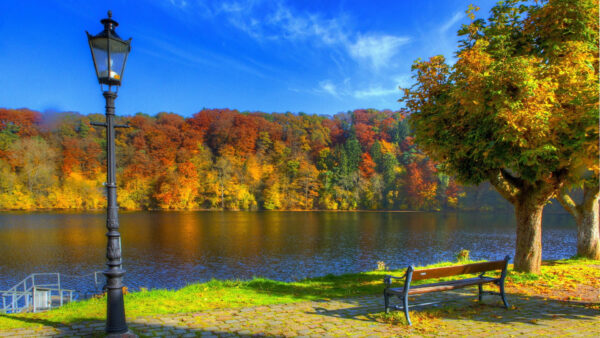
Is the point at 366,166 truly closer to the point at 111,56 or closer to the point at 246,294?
the point at 246,294

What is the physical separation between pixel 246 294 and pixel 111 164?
3953mm

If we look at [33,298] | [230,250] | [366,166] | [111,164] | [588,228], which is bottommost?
[230,250]

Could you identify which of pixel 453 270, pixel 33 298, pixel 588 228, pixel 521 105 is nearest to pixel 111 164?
pixel 453 270

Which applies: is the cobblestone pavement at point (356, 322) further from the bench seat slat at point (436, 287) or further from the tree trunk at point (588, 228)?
the tree trunk at point (588, 228)

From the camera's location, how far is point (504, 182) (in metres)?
9.73

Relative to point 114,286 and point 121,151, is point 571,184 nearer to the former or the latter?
point 114,286

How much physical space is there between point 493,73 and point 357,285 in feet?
17.5

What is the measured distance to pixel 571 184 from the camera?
8516mm

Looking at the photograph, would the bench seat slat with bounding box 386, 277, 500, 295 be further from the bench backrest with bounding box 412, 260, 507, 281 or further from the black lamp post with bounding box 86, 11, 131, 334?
the black lamp post with bounding box 86, 11, 131, 334

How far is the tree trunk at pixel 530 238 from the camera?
9039 millimetres

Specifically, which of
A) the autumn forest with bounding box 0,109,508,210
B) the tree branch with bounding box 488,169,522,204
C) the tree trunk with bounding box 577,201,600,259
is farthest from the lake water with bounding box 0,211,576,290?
the autumn forest with bounding box 0,109,508,210

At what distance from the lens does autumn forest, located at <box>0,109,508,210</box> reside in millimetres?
60000

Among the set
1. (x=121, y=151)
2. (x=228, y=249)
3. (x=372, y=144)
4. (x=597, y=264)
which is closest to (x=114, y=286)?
(x=597, y=264)

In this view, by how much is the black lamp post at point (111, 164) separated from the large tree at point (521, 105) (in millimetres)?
6354
